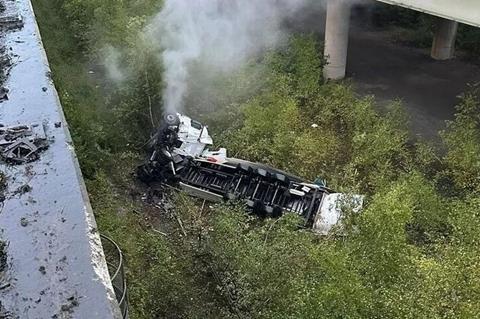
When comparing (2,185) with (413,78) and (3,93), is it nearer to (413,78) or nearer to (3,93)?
(3,93)

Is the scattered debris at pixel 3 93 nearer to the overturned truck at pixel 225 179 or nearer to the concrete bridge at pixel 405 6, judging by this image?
the overturned truck at pixel 225 179

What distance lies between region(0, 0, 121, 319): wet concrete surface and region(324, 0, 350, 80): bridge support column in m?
10.3

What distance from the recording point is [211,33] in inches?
674

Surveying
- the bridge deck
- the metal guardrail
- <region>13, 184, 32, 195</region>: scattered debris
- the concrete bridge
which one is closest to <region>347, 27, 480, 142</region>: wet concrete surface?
the concrete bridge

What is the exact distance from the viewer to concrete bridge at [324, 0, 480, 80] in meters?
11.3

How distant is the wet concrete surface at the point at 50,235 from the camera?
4.62 meters

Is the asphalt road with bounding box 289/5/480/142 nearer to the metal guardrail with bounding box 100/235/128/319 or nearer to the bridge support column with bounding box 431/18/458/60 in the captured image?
the bridge support column with bounding box 431/18/458/60

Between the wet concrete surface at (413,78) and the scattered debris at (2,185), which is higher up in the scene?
the scattered debris at (2,185)

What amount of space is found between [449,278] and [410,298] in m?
0.77

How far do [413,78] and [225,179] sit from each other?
26.2 ft

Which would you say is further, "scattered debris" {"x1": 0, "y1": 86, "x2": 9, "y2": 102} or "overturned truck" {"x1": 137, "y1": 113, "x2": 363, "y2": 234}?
"overturned truck" {"x1": 137, "y1": 113, "x2": 363, "y2": 234}

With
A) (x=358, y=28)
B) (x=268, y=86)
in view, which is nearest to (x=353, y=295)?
(x=268, y=86)

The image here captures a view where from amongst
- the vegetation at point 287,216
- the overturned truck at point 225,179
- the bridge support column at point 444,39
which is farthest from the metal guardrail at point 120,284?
the bridge support column at point 444,39

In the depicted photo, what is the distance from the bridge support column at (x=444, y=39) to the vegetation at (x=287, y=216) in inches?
142
